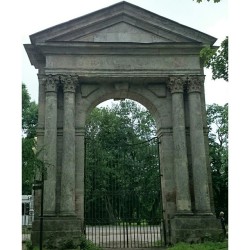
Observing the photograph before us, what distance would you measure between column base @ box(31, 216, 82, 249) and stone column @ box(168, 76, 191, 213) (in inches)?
141

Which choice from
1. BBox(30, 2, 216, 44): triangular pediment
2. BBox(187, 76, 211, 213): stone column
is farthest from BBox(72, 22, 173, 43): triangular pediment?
BBox(187, 76, 211, 213): stone column

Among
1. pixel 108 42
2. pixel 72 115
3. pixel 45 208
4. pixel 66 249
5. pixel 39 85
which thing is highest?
pixel 108 42

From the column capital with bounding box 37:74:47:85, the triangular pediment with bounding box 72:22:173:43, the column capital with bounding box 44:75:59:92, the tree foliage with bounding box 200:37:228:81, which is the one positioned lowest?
the tree foliage with bounding box 200:37:228:81

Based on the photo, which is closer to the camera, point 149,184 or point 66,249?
point 66,249

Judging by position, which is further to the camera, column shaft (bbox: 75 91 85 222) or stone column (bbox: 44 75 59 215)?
column shaft (bbox: 75 91 85 222)

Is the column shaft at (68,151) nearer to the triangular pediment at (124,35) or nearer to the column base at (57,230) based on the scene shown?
the column base at (57,230)

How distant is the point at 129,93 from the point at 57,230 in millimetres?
5833

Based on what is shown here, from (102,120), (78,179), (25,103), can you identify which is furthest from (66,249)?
(102,120)

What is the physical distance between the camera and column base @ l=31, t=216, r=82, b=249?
38.5 feet

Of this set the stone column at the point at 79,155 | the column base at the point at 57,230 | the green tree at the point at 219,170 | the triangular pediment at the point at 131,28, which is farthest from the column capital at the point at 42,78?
the green tree at the point at 219,170

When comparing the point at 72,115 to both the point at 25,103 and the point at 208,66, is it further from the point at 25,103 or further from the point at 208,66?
the point at 25,103

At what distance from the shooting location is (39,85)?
13953 millimetres

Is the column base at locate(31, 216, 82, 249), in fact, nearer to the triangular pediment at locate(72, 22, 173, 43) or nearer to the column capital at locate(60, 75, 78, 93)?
the column capital at locate(60, 75, 78, 93)

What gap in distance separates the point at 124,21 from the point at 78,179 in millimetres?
6352
